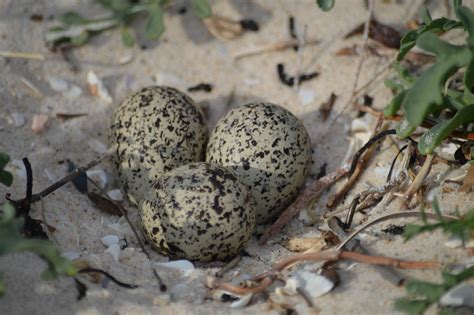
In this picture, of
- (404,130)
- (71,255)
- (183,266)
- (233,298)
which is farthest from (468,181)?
(71,255)

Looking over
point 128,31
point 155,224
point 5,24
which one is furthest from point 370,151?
point 5,24

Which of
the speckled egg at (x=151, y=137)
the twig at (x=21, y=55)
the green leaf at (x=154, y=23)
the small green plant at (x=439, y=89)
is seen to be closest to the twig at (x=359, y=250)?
the small green plant at (x=439, y=89)

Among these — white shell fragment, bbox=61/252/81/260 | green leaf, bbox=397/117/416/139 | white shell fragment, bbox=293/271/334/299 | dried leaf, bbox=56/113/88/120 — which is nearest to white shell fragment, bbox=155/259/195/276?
white shell fragment, bbox=61/252/81/260

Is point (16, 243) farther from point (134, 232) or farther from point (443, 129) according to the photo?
point (443, 129)

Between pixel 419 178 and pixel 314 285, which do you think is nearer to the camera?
pixel 314 285

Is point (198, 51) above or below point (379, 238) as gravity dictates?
above

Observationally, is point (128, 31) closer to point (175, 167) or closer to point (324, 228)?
point (175, 167)

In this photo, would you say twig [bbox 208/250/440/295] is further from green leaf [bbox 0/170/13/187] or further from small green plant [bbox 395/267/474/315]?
green leaf [bbox 0/170/13/187]
